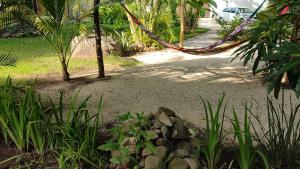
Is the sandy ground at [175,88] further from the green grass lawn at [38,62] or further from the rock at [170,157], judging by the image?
the rock at [170,157]

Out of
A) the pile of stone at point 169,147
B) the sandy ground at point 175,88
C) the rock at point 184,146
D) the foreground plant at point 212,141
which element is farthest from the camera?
the sandy ground at point 175,88

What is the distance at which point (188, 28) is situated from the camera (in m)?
15.7

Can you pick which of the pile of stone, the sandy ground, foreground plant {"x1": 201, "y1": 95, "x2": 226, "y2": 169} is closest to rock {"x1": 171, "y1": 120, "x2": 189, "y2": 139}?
the pile of stone

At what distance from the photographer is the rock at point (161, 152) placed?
9.23 ft

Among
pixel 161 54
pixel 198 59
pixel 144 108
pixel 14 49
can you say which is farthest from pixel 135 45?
pixel 144 108

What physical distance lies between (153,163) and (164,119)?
1.43ft

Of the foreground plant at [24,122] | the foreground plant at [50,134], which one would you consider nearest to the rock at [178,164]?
the foreground plant at [50,134]

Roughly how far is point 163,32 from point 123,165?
27.2 ft

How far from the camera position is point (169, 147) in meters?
2.97

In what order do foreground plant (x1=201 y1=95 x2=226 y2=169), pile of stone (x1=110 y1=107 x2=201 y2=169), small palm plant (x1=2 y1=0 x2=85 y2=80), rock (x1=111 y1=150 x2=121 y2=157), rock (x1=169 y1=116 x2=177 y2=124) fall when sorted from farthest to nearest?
small palm plant (x1=2 y1=0 x2=85 y2=80) < rock (x1=169 y1=116 x2=177 y2=124) < rock (x1=111 y1=150 x2=121 y2=157) < pile of stone (x1=110 y1=107 x2=201 y2=169) < foreground plant (x1=201 y1=95 x2=226 y2=169)

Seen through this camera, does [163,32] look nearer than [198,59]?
No

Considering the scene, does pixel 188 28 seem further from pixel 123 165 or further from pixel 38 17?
pixel 123 165

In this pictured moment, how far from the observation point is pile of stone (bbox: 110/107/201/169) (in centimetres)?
278

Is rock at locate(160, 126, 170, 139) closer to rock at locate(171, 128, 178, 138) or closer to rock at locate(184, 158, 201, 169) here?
rock at locate(171, 128, 178, 138)
